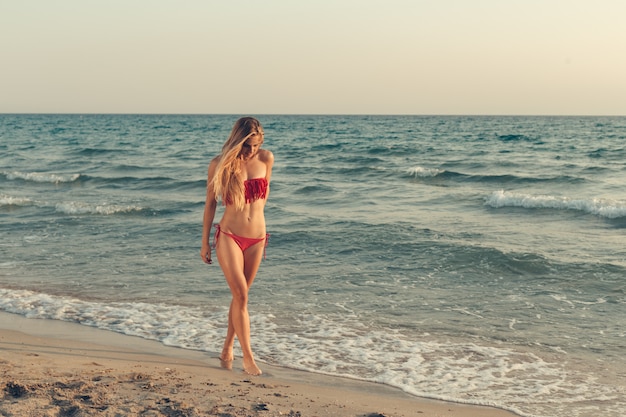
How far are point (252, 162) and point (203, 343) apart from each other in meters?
2.18

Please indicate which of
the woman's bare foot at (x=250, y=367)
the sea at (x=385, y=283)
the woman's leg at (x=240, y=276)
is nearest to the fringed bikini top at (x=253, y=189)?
the woman's leg at (x=240, y=276)

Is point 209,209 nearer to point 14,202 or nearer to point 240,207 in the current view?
point 240,207

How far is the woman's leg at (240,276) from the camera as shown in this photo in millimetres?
4953

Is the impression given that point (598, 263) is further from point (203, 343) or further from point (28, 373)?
point (28, 373)

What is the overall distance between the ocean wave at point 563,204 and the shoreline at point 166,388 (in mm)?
10177

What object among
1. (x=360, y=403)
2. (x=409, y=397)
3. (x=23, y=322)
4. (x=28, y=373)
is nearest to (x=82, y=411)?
(x=28, y=373)

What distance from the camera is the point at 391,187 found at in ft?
64.0

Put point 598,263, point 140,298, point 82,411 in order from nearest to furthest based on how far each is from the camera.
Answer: point 82,411 → point 140,298 → point 598,263

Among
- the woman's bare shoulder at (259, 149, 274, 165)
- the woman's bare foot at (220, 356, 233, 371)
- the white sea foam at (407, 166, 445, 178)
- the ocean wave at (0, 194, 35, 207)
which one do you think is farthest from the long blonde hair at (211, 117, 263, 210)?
the white sea foam at (407, 166, 445, 178)

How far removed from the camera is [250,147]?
479 centimetres

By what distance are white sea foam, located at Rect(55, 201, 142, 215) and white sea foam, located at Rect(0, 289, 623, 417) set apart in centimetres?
722

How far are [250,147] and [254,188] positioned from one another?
0.32 metres

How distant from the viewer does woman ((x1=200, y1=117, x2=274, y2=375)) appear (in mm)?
4730

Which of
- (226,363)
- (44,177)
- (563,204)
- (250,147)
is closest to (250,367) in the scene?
(226,363)
